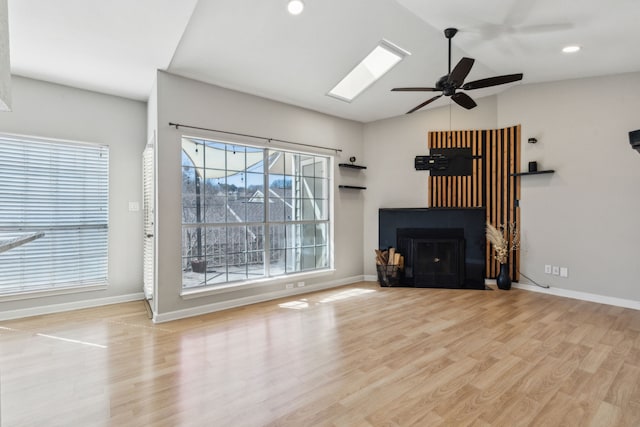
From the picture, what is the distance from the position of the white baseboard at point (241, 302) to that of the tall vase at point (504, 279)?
2.40m

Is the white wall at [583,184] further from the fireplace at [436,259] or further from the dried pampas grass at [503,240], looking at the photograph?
the fireplace at [436,259]

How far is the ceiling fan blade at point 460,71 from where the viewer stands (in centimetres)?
295

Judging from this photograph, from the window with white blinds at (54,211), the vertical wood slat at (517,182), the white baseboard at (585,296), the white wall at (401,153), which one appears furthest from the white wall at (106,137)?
the white baseboard at (585,296)

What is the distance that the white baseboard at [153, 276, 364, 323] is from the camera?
12.2ft

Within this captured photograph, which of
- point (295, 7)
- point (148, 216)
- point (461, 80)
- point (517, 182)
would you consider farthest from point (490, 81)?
point (148, 216)

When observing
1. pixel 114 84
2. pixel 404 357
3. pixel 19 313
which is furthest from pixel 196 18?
pixel 19 313

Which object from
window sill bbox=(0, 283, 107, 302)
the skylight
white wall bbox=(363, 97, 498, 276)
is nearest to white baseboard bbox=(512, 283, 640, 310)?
white wall bbox=(363, 97, 498, 276)

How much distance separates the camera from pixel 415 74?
14.3ft

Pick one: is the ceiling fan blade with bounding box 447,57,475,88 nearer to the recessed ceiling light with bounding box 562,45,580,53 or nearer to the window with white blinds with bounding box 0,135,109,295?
the recessed ceiling light with bounding box 562,45,580,53

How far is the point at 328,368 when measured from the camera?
8.38ft

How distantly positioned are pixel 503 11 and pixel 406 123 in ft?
8.44

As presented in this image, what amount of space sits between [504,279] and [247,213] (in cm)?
414

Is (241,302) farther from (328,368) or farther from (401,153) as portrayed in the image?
(401,153)

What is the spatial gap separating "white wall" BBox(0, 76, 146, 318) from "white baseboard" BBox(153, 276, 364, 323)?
1.25m
